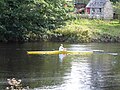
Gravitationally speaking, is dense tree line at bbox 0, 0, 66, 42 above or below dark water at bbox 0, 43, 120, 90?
above

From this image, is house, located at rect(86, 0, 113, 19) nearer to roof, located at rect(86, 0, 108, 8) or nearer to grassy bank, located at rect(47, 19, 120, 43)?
roof, located at rect(86, 0, 108, 8)

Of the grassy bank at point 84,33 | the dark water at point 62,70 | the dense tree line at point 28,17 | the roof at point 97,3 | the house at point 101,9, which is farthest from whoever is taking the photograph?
the roof at point 97,3

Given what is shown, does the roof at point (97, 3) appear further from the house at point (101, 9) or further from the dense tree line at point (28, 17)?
the dense tree line at point (28, 17)

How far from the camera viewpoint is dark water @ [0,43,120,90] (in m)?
30.6

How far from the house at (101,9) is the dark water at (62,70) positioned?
52.4 meters

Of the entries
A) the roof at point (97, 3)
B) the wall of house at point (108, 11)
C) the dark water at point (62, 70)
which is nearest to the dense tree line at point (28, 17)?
the dark water at point (62, 70)

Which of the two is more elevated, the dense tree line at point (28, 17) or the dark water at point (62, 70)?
the dense tree line at point (28, 17)

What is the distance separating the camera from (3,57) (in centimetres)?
4638

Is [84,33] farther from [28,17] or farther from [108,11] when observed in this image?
[108,11]

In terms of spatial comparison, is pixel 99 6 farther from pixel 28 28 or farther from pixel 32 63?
pixel 32 63

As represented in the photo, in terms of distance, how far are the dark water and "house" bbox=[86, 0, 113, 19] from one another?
5242 cm

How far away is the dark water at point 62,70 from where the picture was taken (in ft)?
100

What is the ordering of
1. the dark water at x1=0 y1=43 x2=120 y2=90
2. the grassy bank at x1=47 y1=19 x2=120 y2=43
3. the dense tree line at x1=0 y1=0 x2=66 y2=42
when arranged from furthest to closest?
the grassy bank at x1=47 y1=19 x2=120 y2=43, the dense tree line at x1=0 y1=0 x2=66 y2=42, the dark water at x1=0 y1=43 x2=120 y2=90

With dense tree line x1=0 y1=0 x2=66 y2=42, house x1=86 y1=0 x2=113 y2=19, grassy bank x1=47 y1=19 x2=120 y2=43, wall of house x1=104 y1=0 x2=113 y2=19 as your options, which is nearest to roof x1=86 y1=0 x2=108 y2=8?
house x1=86 y1=0 x2=113 y2=19
